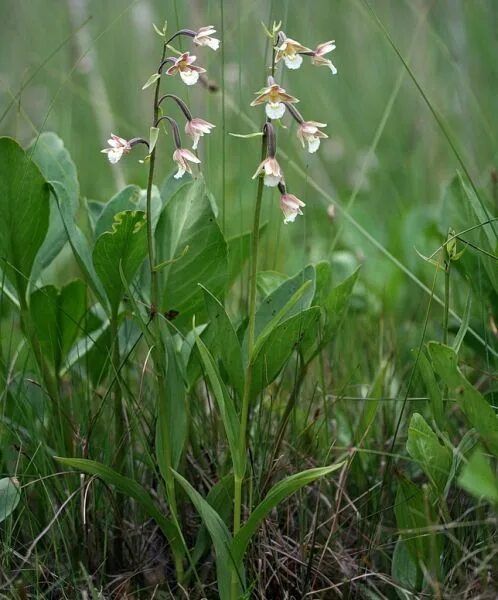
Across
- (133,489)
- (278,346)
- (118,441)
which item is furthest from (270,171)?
(118,441)

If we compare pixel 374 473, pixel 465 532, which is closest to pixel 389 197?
pixel 374 473

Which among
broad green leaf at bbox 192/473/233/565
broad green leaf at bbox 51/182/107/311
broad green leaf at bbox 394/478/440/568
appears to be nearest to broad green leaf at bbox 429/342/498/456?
broad green leaf at bbox 394/478/440/568

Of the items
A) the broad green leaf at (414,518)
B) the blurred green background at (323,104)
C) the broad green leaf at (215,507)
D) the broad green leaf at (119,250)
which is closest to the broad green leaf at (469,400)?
the broad green leaf at (414,518)

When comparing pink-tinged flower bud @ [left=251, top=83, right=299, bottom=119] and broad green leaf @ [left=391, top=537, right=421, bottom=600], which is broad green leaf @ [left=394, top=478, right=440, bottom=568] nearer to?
broad green leaf @ [left=391, top=537, right=421, bottom=600]

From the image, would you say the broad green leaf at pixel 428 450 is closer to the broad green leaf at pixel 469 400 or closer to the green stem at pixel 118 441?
the broad green leaf at pixel 469 400

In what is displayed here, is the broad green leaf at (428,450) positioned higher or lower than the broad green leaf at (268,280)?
lower

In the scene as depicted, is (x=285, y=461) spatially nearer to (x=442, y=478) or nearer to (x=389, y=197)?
(x=442, y=478)

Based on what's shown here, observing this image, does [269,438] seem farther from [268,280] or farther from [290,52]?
[290,52]
